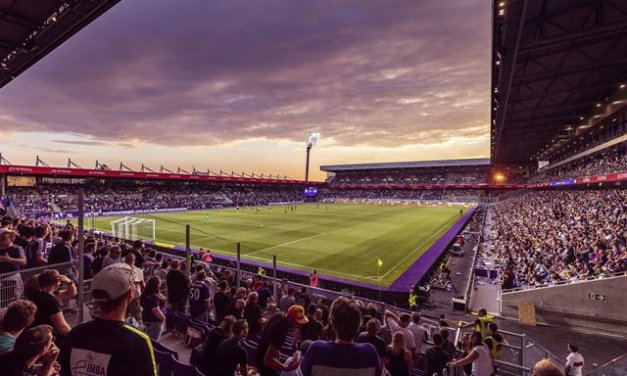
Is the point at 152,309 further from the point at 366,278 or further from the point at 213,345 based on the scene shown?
the point at 366,278

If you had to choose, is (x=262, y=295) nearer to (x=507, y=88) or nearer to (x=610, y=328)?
(x=610, y=328)

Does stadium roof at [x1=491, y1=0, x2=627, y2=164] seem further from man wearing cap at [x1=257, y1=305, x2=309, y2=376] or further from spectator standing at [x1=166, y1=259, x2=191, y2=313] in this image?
spectator standing at [x1=166, y1=259, x2=191, y2=313]

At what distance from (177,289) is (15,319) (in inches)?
171

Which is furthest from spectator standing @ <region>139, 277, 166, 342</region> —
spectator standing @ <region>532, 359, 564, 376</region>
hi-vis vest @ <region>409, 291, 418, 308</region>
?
hi-vis vest @ <region>409, 291, 418, 308</region>

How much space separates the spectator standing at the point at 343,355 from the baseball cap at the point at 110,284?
52.8 inches

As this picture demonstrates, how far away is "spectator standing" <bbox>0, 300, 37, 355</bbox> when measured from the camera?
9.37 ft

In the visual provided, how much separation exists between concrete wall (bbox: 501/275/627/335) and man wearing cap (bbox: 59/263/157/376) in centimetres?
1670

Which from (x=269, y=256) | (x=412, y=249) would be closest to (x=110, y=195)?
(x=269, y=256)

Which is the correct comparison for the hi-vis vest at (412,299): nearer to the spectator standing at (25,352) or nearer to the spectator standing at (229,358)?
the spectator standing at (229,358)

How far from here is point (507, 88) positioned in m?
16.5

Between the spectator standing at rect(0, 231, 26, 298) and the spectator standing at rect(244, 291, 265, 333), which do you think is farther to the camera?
the spectator standing at rect(244, 291, 265, 333)

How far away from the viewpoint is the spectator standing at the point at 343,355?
2.30 meters

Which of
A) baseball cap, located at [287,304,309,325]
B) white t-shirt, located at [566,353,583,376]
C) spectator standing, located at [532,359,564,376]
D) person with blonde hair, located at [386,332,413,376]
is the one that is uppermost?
spectator standing, located at [532,359,564,376]

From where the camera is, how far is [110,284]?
211 centimetres
